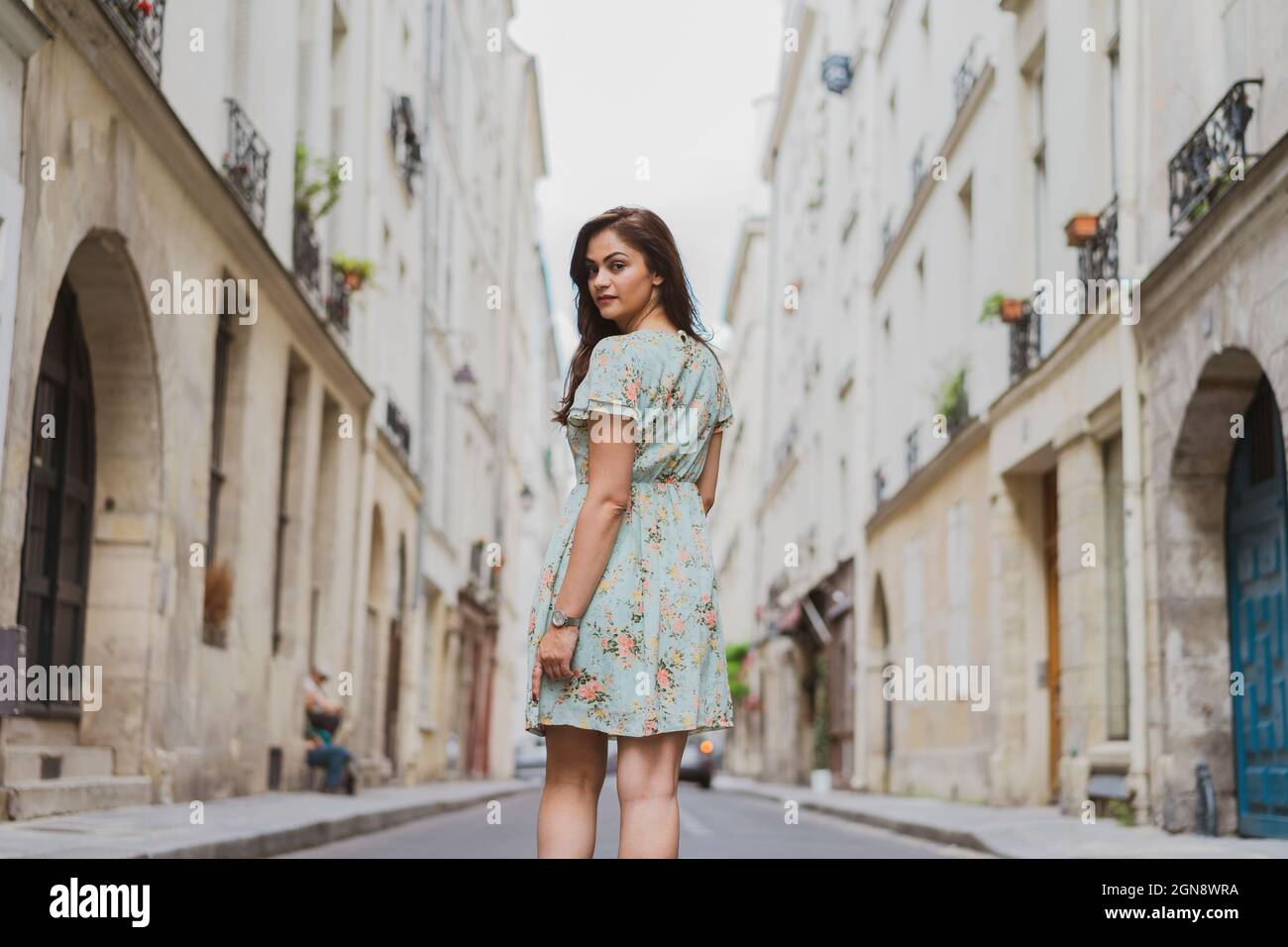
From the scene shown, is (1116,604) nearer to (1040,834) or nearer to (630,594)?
(1040,834)

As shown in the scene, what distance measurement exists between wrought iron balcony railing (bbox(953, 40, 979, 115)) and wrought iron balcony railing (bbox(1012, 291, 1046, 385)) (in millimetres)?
3492

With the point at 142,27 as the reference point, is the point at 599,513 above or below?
below

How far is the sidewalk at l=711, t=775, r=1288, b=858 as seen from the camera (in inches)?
341

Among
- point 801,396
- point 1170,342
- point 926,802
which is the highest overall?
point 801,396

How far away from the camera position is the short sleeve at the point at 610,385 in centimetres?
353

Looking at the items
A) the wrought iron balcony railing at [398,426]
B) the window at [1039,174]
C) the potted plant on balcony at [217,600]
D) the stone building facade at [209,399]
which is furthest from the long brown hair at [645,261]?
the wrought iron balcony railing at [398,426]

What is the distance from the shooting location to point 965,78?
1833cm

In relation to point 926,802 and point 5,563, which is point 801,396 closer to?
point 926,802

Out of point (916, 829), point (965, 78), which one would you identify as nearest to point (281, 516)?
point (916, 829)

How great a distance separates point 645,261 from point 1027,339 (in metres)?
11.9

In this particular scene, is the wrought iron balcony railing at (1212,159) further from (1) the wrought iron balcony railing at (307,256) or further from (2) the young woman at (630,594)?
(1) the wrought iron balcony railing at (307,256)

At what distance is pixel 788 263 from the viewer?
38781 mm
